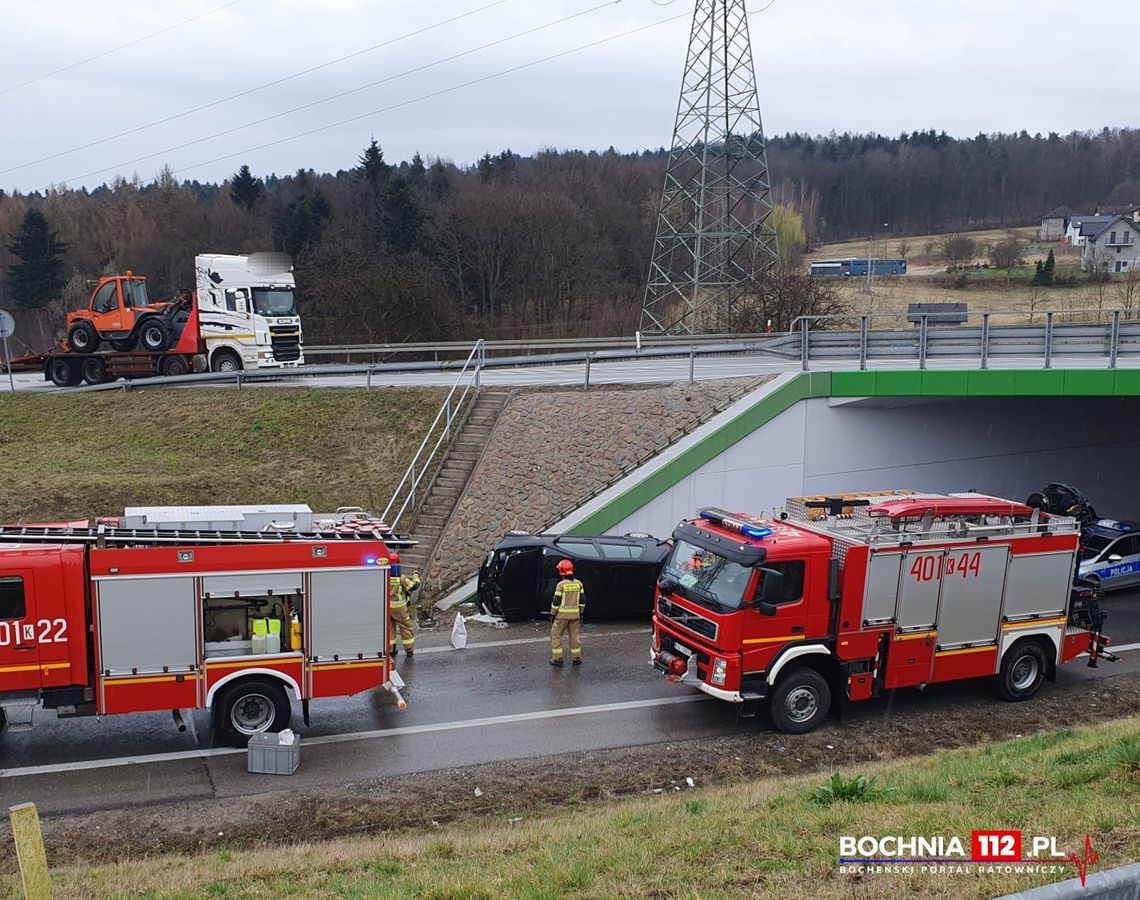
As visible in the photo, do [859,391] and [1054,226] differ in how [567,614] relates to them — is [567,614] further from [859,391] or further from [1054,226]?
[1054,226]

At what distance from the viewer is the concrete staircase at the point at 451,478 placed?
18.0 metres

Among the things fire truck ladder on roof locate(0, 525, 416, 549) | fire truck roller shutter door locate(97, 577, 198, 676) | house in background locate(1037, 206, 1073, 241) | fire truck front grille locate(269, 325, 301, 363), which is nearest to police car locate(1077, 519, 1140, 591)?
fire truck ladder on roof locate(0, 525, 416, 549)

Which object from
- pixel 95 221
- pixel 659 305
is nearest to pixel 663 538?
pixel 659 305

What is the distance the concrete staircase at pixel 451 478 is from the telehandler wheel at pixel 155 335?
35.8 ft

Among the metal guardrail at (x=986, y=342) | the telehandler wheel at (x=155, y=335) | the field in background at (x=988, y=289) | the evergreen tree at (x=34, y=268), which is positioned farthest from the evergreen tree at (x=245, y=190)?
the metal guardrail at (x=986, y=342)

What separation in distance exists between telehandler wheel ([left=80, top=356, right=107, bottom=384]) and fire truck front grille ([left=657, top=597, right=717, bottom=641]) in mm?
21621

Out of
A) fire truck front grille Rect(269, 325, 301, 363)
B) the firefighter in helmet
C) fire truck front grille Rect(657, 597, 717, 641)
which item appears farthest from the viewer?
fire truck front grille Rect(269, 325, 301, 363)

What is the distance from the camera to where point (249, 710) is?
11.3 m

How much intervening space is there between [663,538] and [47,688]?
10546 millimetres

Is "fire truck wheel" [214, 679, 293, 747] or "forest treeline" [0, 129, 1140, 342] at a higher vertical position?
"forest treeline" [0, 129, 1140, 342]

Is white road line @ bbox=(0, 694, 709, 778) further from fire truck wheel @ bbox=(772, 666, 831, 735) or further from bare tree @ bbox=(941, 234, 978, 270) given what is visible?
bare tree @ bbox=(941, 234, 978, 270)

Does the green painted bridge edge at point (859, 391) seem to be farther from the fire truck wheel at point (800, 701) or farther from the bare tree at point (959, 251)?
the bare tree at point (959, 251)

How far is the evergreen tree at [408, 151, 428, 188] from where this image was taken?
88.8m

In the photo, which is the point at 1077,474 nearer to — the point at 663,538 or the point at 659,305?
the point at 663,538
